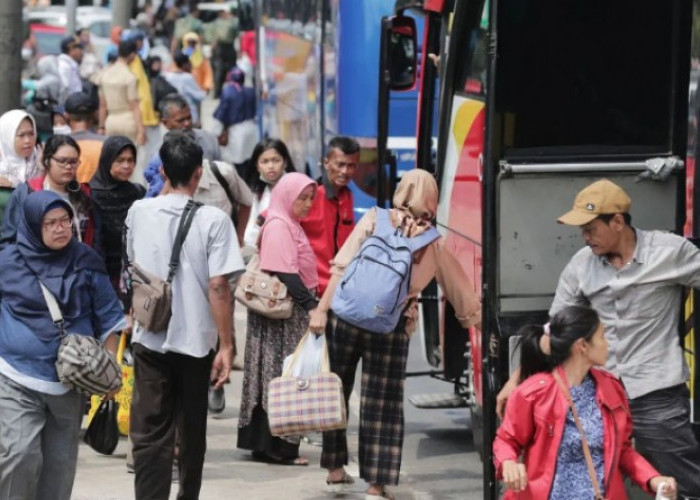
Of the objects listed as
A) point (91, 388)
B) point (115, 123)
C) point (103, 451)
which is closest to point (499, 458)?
point (91, 388)

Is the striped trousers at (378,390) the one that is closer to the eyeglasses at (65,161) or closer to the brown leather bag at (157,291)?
the brown leather bag at (157,291)

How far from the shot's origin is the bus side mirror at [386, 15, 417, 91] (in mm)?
10172

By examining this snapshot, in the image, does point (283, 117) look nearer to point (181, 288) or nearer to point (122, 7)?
point (122, 7)

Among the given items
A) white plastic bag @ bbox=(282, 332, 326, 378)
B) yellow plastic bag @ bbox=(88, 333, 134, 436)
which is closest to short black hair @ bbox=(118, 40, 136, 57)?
yellow plastic bag @ bbox=(88, 333, 134, 436)

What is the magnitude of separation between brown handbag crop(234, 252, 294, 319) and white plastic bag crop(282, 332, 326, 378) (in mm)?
711

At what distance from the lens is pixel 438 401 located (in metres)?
10.2

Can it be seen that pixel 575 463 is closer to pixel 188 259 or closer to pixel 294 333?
pixel 188 259

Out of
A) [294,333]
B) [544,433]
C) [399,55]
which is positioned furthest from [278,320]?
[544,433]

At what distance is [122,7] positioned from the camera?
1078 inches

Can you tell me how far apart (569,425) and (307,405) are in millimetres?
2270

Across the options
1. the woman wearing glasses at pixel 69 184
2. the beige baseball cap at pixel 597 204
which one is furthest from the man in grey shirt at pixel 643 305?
the woman wearing glasses at pixel 69 184

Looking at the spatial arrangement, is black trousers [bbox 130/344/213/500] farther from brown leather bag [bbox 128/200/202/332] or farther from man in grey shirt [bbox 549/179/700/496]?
man in grey shirt [bbox 549/179/700/496]

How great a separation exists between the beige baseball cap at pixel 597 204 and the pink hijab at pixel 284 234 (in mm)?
2212

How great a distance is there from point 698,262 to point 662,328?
29 cm
